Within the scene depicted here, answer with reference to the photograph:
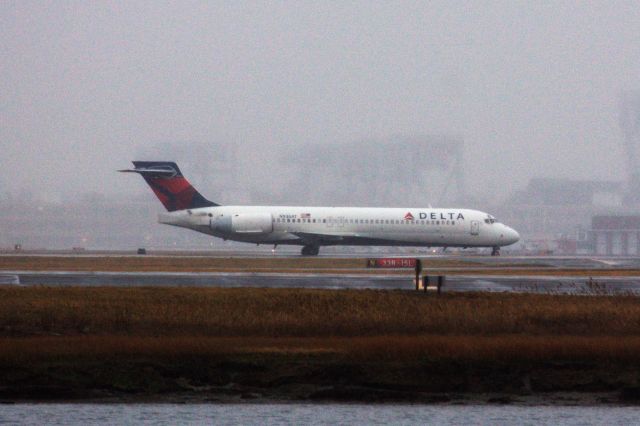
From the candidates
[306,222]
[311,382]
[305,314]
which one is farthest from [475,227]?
[311,382]

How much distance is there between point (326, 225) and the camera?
283ft

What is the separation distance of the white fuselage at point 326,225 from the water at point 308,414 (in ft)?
190

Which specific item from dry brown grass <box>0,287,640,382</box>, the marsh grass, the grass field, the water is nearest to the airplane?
dry brown grass <box>0,287,640,382</box>

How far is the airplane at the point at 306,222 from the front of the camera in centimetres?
8550

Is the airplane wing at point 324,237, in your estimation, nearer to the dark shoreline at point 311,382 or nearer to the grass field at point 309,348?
the grass field at point 309,348

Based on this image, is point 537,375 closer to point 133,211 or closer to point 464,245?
point 464,245

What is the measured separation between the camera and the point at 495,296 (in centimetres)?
4009

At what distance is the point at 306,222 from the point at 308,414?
2350 inches

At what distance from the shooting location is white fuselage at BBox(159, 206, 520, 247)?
85438 millimetres

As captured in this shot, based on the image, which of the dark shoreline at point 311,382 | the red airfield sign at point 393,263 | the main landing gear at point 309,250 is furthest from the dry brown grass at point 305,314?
the main landing gear at point 309,250

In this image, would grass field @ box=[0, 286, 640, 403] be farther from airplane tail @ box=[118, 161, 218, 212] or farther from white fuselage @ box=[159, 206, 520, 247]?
airplane tail @ box=[118, 161, 218, 212]

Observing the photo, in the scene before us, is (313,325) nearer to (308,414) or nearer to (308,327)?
(308,327)

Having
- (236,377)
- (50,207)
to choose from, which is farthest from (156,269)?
(50,207)

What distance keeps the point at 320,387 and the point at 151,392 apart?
4242 mm
